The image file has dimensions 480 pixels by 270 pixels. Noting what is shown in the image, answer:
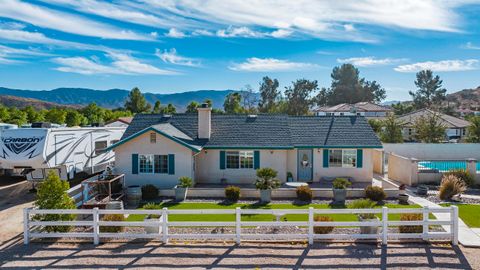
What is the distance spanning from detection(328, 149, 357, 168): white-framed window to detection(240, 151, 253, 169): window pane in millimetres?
4441

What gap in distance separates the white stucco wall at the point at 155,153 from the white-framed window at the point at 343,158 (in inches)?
311

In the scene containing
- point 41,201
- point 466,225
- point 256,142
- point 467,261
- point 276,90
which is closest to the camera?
point 467,261

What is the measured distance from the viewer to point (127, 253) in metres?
10.3

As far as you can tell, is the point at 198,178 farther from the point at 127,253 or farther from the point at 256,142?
the point at 127,253

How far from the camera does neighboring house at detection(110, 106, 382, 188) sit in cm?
1936

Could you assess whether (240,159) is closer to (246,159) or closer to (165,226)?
(246,159)

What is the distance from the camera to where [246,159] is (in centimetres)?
2089

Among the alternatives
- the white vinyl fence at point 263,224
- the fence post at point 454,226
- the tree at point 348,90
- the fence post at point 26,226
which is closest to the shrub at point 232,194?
the white vinyl fence at point 263,224

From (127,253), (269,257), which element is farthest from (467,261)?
(127,253)

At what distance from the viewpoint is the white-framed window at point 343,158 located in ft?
69.4

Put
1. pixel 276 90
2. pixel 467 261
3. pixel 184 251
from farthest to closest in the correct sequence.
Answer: pixel 276 90, pixel 184 251, pixel 467 261

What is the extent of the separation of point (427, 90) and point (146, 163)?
9817cm

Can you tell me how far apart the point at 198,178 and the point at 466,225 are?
1293 cm

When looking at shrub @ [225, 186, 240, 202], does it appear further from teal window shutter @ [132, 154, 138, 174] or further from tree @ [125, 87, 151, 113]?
tree @ [125, 87, 151, 113]
